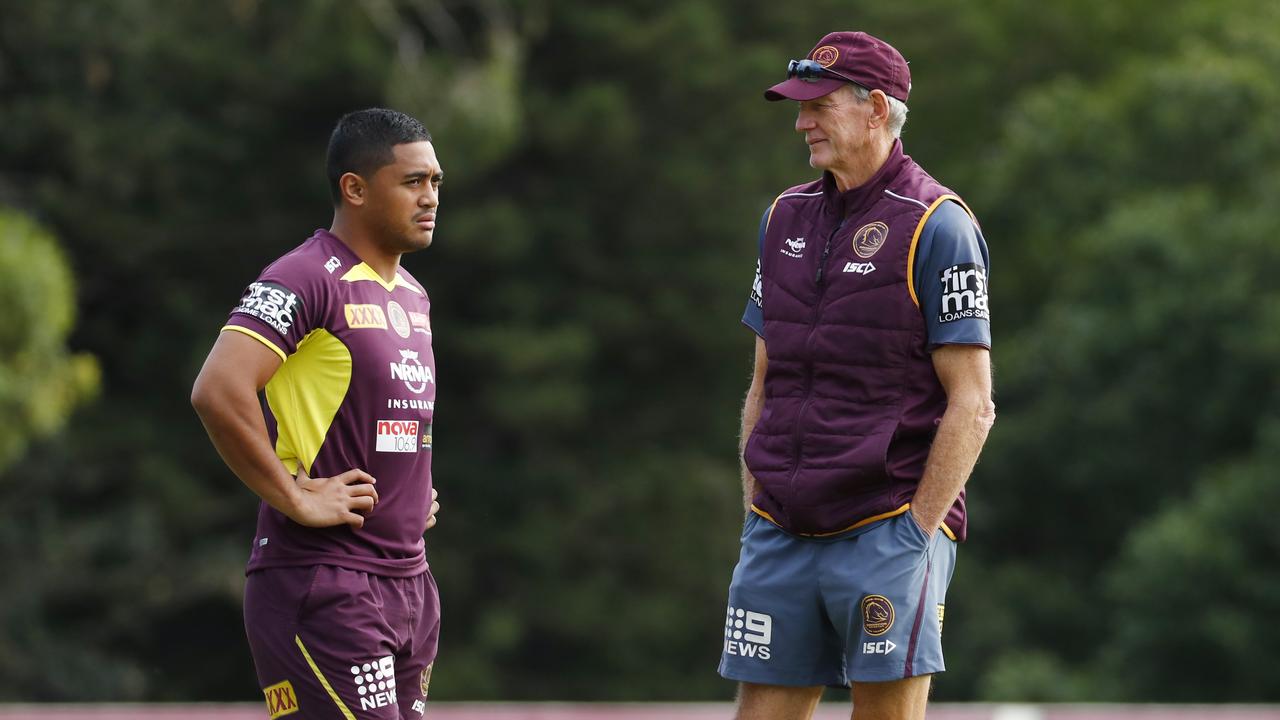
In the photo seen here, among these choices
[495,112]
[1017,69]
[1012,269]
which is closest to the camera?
[495,112]

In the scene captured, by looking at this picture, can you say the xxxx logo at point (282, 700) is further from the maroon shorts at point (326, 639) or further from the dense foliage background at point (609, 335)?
the dense foliage background at point (609, 335)

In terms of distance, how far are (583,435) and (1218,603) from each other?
788 cm

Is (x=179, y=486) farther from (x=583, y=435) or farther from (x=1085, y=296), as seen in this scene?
(x=1085, y=296)

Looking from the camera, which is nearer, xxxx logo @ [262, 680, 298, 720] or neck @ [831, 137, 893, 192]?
xxxx logo @ [262, 680, 298, 720]

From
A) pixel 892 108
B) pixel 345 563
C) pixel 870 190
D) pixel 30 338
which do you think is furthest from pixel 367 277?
pixel 30 338

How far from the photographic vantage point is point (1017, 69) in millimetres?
30469

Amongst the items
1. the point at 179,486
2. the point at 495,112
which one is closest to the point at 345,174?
the point at 495,112

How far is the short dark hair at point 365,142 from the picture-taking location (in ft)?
15.6

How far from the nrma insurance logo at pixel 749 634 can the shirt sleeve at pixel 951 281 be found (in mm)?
788

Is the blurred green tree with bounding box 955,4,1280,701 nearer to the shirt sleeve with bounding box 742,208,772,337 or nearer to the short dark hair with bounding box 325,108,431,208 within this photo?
the shirt sleeve with bounding box 742,208,772,337

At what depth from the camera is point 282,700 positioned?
15.0 feet

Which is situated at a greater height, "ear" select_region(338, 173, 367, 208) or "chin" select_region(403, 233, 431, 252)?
"ear" select_region(338, 173, 367, 208)

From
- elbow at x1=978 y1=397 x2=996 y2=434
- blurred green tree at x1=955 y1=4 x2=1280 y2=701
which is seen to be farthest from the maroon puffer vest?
blurred green tree at x1=955 y1=4 x2=1280 y2=701

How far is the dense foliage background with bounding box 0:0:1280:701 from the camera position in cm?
2133
